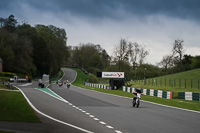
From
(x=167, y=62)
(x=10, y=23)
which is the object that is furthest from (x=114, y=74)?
(x=10, y=23)

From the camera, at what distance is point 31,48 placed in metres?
110

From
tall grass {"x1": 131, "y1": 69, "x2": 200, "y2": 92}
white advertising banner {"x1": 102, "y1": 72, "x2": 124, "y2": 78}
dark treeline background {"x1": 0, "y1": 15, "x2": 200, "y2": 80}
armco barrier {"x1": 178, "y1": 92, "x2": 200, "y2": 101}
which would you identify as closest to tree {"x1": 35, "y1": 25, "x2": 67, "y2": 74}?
dark treeline background {"x1": 0, "y1": 15, "x2": 200, "y2": 80}

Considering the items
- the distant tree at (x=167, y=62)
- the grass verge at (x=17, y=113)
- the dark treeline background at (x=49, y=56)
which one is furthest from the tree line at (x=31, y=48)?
the grass verge at (x=17, y=113)

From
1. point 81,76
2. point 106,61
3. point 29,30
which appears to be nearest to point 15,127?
point 29,30

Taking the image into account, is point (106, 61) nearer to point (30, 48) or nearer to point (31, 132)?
point (30, 48)

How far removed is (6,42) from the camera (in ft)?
338

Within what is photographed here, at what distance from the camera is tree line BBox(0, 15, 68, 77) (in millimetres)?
103075

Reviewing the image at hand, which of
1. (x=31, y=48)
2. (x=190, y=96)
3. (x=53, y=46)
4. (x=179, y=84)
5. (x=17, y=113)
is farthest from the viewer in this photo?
(x=53, y=46)

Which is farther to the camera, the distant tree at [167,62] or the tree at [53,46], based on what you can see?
the tree at [53,46]

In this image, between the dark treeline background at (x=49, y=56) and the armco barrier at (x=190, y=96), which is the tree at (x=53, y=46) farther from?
the armco barrier at (x=190, y=96)

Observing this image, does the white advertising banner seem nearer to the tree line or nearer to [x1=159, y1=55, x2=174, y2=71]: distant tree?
the tree line

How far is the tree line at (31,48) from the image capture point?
338ft

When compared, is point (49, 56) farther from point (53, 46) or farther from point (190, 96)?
point (190, 96)

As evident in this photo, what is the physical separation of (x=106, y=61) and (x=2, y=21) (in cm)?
5694
